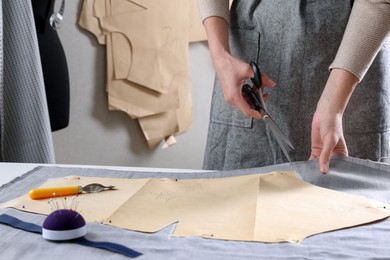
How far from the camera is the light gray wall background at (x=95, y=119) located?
244cm

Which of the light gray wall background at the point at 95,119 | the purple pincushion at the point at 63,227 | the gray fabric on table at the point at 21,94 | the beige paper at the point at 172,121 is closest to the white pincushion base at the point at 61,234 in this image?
the purple pincushion at the point at 63,227

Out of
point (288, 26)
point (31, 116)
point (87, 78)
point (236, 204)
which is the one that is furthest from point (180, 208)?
point (87, 78)

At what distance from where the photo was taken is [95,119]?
2551 mm

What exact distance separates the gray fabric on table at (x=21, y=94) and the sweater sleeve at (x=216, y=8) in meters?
0.47

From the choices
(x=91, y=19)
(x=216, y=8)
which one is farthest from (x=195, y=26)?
(x=216, y=8)

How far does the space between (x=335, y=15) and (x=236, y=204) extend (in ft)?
1.72

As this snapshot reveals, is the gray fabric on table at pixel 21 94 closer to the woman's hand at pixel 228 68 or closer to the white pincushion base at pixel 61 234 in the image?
the woman's hand at pixel 228 68

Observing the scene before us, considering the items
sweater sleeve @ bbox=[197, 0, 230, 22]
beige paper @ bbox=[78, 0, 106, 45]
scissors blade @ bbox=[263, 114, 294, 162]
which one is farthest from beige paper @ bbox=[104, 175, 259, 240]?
beige paper @ bbox=[78, 0, 106, 45]

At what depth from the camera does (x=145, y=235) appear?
75 cm

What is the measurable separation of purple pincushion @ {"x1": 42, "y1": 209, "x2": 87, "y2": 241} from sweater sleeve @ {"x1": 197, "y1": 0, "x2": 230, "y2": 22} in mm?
657

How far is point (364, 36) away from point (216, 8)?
1.05 feet

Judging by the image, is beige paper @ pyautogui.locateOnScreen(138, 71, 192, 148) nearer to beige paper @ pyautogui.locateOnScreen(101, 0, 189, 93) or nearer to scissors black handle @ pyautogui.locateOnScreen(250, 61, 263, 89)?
beige paper @ pyautogui.locateOnScreen(101, 0, 189, 93)

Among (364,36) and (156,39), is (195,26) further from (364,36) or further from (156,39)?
(364,36)

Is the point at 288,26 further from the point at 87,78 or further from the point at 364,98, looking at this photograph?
the point at 87,78
